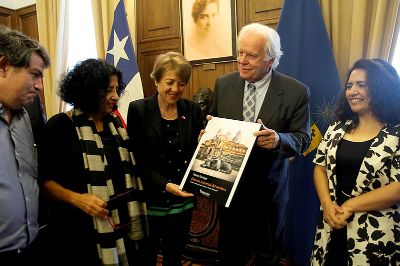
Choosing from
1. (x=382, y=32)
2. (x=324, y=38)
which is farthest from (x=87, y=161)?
(x=382, y=32)

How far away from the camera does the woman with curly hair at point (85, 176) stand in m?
1.41

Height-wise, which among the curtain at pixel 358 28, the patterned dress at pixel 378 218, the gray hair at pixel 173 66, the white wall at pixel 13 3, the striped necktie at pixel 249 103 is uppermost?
the white wall at pixel 13 3

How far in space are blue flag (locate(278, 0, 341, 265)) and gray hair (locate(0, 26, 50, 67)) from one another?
1746 mm

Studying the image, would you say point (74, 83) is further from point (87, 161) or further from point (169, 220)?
point (169, 220)

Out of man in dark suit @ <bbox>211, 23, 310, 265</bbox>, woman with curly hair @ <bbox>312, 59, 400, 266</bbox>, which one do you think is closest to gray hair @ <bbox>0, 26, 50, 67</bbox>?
man in dark suit @ <bbox>211, 23, 310, 265</bbox>

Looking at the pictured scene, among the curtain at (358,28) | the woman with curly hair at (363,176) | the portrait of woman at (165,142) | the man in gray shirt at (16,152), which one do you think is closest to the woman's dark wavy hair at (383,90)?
the woman with curly hair at (363,176)

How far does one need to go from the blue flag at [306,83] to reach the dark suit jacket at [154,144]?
105cm

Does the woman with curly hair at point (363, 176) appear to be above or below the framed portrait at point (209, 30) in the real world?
below

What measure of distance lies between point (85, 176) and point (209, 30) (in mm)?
2168

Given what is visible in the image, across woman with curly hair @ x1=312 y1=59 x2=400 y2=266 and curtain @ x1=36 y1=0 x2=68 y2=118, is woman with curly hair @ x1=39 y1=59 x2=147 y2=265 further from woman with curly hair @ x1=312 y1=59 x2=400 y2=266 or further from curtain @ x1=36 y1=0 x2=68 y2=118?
curtain @ x1=36 y1=0 x2=68 y2=118

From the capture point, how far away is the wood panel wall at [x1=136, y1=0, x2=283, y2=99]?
2.90m

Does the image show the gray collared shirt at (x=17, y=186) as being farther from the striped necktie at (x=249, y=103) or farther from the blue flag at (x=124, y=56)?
the blue flag at (x=124, y=56)

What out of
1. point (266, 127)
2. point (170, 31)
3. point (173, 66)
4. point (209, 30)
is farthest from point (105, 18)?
point (266, 127)

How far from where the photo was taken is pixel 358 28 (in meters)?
2.34
